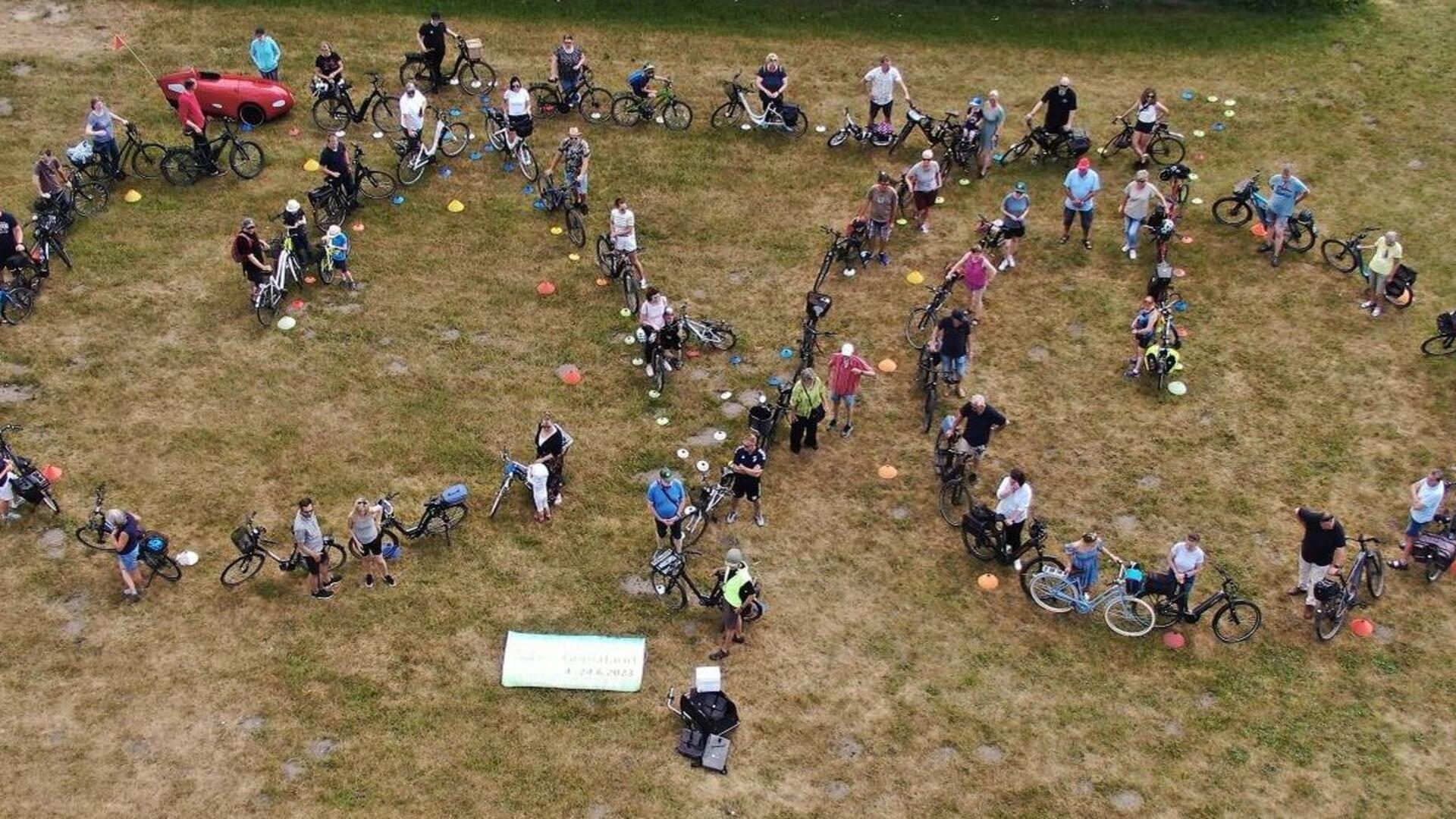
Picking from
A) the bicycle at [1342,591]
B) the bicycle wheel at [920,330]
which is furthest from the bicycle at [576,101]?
the bicycle at [1342,591]

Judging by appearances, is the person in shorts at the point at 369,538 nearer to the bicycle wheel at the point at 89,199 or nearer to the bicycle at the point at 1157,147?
the bicycle wheel at the point at 89,199

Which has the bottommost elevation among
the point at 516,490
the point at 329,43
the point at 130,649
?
the point at 130,649

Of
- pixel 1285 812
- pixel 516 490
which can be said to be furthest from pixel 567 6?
pixel 1285 812

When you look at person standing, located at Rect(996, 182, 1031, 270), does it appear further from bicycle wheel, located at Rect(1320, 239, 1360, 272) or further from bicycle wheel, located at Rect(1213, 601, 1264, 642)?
bicycle wheel, located at Rect(1213, 601, 1264, 642)

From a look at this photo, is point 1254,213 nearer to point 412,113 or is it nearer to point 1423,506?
point 1423,506

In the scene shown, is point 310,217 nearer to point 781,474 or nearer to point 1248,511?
point 781,474

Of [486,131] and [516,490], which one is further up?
[486,131]
